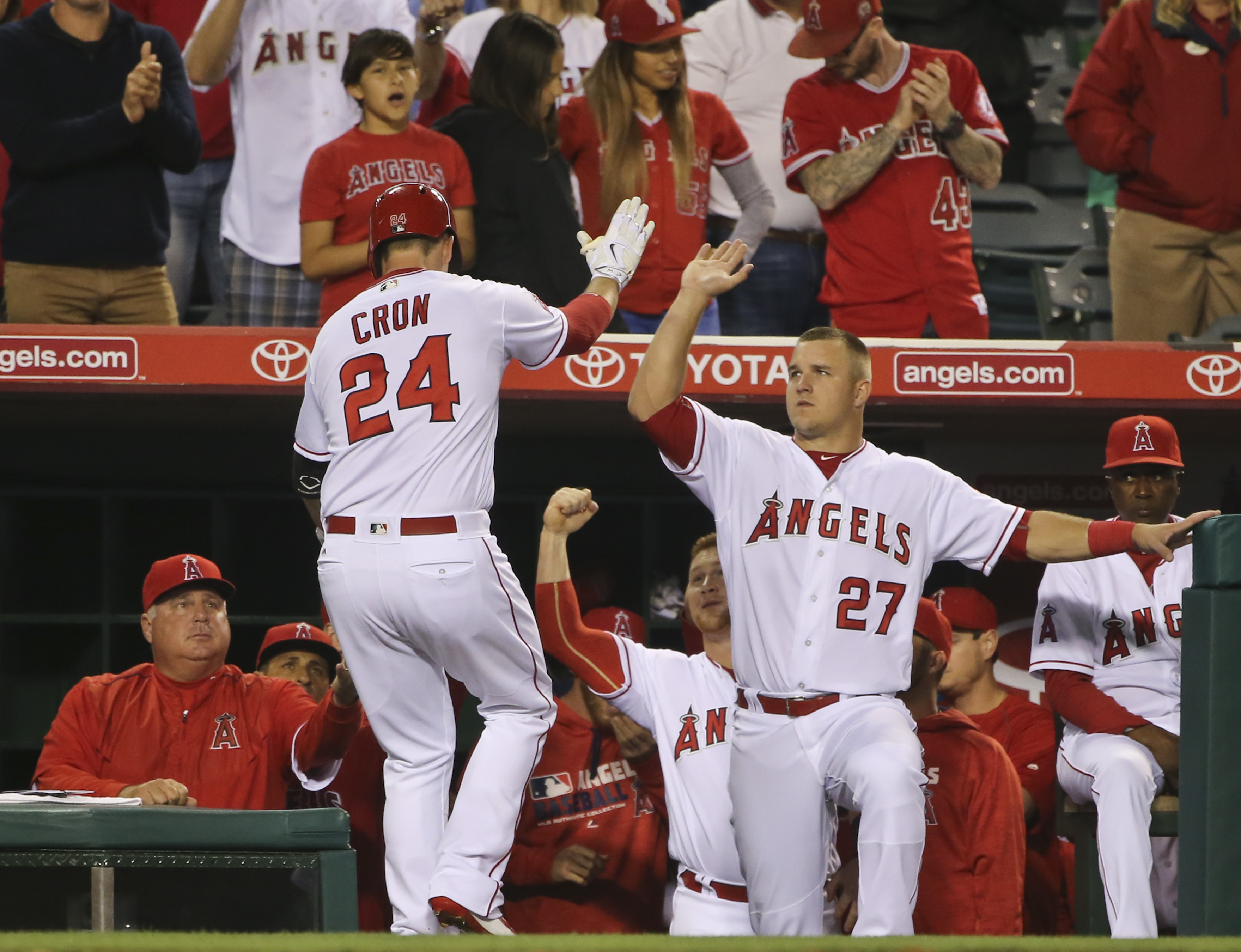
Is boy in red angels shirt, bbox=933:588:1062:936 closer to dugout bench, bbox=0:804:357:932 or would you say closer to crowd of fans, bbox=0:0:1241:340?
crowd of fans, bbox=0:0:1241:340

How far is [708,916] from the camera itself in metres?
4.30

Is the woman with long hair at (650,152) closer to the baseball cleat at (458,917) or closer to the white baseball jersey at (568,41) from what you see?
the white baseball jersey at (568,41)

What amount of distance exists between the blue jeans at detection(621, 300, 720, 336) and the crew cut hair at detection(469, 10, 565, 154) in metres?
0.65

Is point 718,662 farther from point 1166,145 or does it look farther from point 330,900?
point 1166,145

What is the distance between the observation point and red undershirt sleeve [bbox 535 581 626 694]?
4.34m

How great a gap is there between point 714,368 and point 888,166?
104cm

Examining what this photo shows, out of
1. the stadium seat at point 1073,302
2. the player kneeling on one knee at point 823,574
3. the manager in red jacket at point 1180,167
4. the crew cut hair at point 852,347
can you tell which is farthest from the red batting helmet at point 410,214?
the stadium seat at point 1073,302

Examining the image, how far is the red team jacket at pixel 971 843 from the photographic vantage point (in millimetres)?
4301

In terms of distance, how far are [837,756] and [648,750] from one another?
1.10 meters

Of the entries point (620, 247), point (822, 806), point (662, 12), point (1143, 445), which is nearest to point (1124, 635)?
point (1143, 445)

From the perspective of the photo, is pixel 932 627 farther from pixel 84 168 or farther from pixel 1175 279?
pixel 84 168

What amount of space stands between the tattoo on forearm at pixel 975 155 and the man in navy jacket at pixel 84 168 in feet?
8.43

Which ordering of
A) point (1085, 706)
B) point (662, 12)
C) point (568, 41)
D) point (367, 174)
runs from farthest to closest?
point (568, 41)
point (662, 12)
point (367, 174)
point (1085, 706)

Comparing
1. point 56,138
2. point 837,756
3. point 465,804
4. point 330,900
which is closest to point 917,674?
point 837,756
